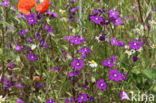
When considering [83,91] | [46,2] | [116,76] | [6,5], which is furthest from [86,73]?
[6,5]

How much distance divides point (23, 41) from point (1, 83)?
0.54 meters

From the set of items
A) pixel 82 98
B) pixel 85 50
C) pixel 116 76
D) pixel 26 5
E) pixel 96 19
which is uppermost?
pixel 26 5

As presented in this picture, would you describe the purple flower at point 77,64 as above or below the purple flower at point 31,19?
below

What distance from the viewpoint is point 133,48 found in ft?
5.04

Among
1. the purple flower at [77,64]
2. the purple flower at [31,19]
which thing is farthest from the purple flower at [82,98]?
the purple flower at [31,19]

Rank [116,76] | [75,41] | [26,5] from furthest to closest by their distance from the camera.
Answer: [26,5], [75,41], [116,76]

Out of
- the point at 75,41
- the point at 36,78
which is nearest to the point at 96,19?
the point at 75,41

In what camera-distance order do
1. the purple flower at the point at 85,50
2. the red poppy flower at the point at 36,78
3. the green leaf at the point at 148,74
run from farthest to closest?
1. the red poppy flower at the point at 36,78
2. the purple flower at the point at 85,50
3. the green leaf at the point at 148,74

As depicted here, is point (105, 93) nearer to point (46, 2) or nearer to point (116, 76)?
point (116, 76)

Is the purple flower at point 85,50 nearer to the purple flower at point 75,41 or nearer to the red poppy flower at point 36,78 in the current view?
the purple flower at point 75,41

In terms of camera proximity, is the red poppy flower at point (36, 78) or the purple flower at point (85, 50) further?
the red poppy flower at point (36, 78)

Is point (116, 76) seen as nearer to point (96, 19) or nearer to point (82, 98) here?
point (82, 98)

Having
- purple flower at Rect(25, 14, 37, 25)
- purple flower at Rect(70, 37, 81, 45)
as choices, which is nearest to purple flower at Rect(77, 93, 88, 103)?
purple flower at Rect(70, 37, 81, 45)

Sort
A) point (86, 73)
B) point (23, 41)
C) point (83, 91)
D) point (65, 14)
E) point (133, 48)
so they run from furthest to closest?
point (65, 14)
point (23, 41)
point (86, 73)
point (83, 91)
point (133, 48)
